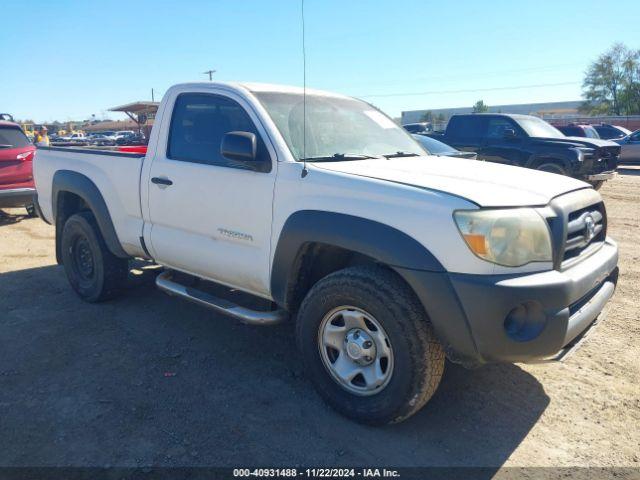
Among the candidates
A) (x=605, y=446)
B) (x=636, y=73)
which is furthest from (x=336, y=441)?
(x=636, y=73)

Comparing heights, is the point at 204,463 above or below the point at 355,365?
below

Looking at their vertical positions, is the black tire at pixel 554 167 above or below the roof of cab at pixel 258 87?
below

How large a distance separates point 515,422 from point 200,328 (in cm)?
259

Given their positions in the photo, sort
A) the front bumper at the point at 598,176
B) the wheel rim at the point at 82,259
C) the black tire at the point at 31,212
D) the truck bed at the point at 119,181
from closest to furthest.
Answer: the truck bed at the point at 119,181 → the wheel rim at the point at 82,259 → the black tire at the point at 31,212 → the front bumper at the point at 598,176

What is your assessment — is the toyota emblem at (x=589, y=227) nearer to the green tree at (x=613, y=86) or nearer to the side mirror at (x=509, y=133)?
the side mirror at (x=509, y=133)

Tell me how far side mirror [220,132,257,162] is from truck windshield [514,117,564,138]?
9.31m

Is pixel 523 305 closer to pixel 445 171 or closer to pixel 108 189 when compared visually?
pixel 445 171

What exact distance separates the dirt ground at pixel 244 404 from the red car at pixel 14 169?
458 cm

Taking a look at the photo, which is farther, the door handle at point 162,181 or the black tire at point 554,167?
the black tire at point 554,167

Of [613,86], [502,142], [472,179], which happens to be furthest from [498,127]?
[613,86]

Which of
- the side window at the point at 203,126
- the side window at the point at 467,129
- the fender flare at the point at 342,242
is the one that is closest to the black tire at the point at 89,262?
the side window at the point at 203,126

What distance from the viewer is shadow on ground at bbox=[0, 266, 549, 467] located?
9.05ft

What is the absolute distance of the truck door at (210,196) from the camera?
3.39m

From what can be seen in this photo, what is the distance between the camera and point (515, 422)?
10.0 feet
